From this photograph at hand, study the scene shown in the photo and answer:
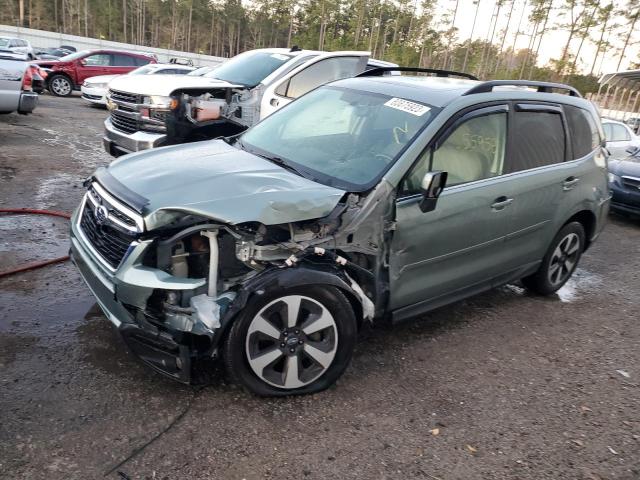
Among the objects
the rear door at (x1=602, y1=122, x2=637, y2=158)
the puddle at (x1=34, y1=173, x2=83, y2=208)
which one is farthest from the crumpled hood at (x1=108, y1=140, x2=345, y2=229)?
the rear door at (x1=602, y1=122, x2=637, y2=158)

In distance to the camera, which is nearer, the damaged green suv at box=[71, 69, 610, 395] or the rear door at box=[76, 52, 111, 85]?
the damaged green suv at box=[71, 69, 610, 395]

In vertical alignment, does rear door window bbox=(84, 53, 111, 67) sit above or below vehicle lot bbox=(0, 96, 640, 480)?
A: above

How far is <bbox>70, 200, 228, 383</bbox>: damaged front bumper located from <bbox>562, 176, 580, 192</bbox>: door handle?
3205mm

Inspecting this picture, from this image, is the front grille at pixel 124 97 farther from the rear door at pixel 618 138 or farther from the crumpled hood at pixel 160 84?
the rear door at pixel 618 138

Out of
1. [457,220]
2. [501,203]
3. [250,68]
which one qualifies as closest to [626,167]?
[501,203]

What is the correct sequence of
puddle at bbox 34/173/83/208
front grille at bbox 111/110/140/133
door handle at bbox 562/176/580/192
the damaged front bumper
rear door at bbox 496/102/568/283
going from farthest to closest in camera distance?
front grille at bbox 111/110/140/133
puddle at bbox 34/173/83/208
door handle at bbox 562/176/580/192
rear door at bbox 496/102/568/283
the damaged front bumper

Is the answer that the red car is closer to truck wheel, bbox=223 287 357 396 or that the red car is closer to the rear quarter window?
the rear quarter window

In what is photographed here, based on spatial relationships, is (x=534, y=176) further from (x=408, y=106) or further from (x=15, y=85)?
(x=15, y=85)

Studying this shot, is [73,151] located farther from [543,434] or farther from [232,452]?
[543,434]

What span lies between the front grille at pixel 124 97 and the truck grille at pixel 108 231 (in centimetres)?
376

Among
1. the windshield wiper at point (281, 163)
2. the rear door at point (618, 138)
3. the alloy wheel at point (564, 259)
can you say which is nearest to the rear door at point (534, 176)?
the alloy wheel at point (564, 259)

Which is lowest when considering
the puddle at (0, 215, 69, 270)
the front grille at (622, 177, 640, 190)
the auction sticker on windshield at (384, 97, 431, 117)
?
the puddle at (0, 215, 69, 270)

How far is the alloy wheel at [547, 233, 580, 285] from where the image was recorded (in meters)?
4.71

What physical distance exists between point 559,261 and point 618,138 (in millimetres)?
8689
